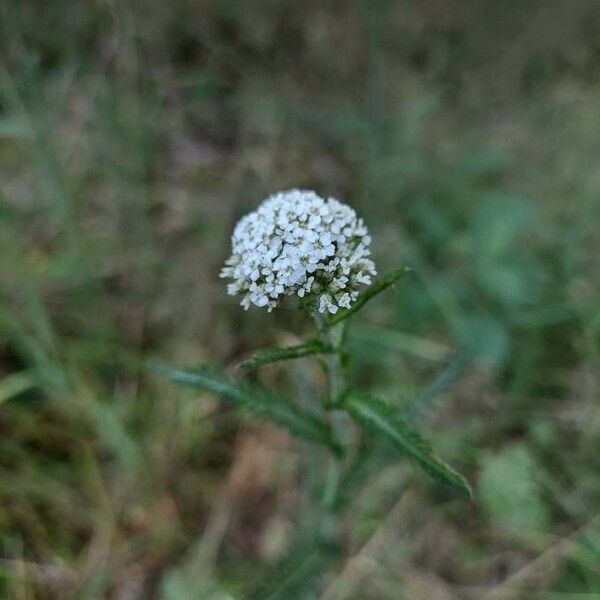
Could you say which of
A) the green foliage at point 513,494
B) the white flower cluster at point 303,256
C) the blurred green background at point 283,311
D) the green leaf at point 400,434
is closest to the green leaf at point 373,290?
the white flower cluster at point 303,256

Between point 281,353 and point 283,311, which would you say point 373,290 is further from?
point 283,311

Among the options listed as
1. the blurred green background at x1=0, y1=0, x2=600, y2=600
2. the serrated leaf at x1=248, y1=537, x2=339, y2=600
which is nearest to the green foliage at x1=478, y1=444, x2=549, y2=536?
the blurred green background at x1=0, y1=0, x2=600, y2=600

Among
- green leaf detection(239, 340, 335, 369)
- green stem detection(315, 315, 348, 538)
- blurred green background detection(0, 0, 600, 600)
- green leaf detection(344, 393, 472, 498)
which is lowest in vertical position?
green leaf detection(344, 393, 472, 498)

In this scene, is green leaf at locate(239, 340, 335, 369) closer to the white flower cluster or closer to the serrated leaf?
the white flower cluster

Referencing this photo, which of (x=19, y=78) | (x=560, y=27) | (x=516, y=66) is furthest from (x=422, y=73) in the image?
(x=19, y=78)

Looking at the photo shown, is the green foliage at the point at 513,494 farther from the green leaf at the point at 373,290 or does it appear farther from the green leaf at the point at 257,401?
the green leaf at the point at 373,290

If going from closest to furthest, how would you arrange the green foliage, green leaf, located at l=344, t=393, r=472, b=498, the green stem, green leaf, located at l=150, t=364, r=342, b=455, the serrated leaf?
green leaf, located at l=344, t=393, r=472, b=498, the green stem, green leaf, located at l=150, t=364, r=342, b=455, the serrated leaf, the green foliage

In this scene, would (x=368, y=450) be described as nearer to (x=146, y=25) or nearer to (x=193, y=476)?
(x=193, y=476)
